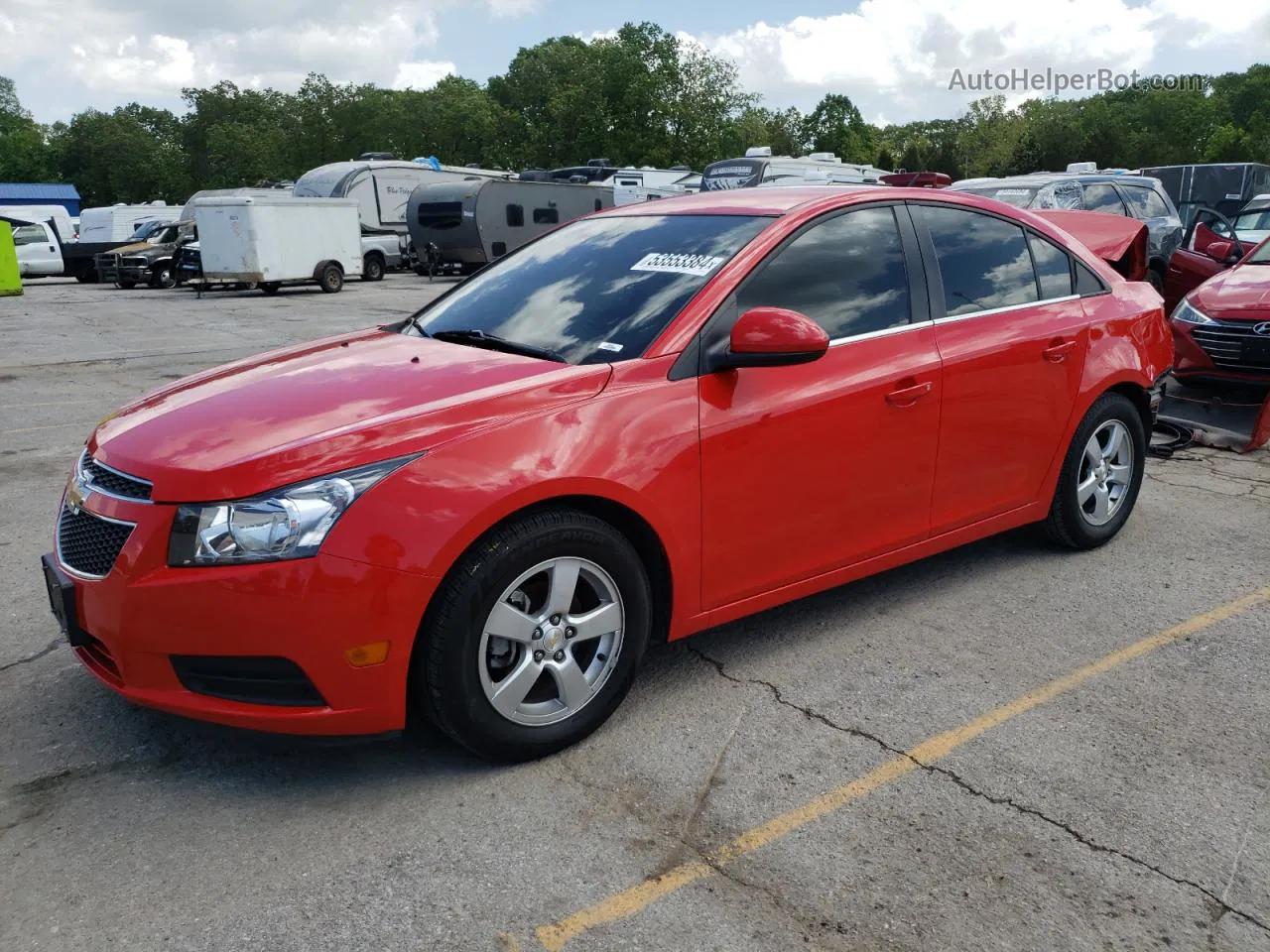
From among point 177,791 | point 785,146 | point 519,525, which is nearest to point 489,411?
point 519,525

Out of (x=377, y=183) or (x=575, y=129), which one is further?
(x=575, y=129)

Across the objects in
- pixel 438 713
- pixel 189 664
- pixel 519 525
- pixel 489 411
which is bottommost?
pixel 438 713

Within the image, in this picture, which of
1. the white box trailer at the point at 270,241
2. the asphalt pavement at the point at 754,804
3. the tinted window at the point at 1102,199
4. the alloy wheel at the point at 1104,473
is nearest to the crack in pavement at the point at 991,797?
the asphalt pavement at the point at 754,804

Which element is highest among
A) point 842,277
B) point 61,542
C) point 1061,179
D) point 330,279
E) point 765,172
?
point 765,172

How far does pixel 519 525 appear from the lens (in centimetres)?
295

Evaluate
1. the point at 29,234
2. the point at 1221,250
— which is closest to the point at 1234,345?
the point at 1221,250

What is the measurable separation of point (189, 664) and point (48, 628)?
1.73 metres

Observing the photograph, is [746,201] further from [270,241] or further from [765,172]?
[270,241]

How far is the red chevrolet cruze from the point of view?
2.75 meters

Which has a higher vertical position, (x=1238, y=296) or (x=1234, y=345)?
(x=1238, y=296)

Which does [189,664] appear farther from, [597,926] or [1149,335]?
[1149,335]

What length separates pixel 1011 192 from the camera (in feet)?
45.4

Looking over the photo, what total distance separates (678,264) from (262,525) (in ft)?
5.58

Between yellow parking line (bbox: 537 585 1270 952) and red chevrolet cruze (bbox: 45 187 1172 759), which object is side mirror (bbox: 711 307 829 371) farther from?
yellow parking line (bbox: 537 585 1270 952)
